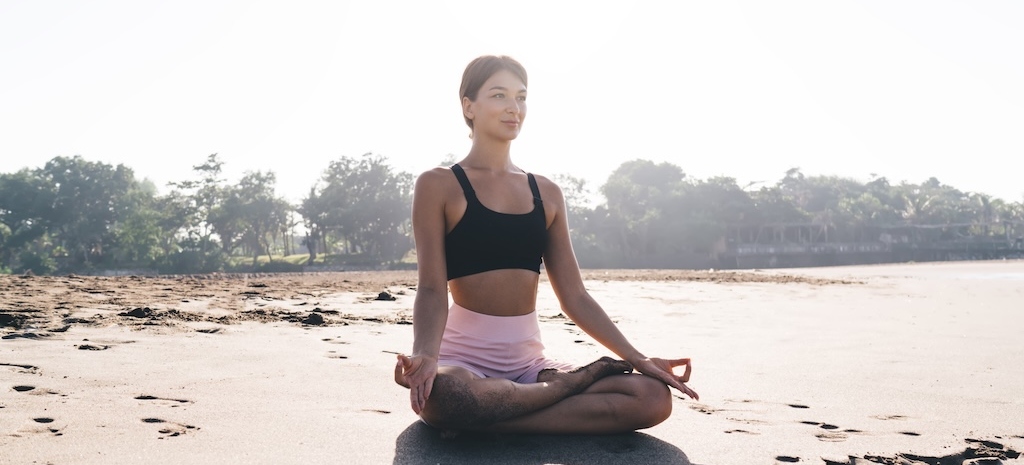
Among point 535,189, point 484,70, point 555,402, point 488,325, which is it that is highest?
point 484,70

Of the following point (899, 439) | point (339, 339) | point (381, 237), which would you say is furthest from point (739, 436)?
point (381, 237)

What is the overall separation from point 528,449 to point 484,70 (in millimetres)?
1331

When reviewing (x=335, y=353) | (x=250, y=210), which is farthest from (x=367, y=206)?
(x=335, y=353)

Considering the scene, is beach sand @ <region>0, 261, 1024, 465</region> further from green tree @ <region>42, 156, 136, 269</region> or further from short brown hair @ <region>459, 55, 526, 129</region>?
green tree @ <region>42, 156, 136, 269</region>

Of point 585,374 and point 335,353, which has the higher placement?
point 585,374

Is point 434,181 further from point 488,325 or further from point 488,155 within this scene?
point 488,325

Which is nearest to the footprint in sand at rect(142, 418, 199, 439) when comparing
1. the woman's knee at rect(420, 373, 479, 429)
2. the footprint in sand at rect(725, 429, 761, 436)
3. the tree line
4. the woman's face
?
the woman's knee at rect(420, 373, 479, 429)

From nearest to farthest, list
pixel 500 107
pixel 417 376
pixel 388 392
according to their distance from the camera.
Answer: pixel 417 376, pixel 500 107, pixel 388 392

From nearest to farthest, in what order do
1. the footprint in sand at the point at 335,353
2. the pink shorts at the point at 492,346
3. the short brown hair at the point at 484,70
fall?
the pink shorts at the point at 492,346 < the short brown hair at the point at 484,70 < the footprint in sand at the point at 335,353

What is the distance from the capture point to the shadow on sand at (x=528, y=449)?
2.05 meters

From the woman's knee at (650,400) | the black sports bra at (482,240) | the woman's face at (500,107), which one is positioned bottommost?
the woman's knee at (650,400)

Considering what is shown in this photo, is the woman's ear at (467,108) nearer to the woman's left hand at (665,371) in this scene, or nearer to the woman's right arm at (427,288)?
the woman's right arm at (427,288)

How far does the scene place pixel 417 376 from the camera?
2045 mm

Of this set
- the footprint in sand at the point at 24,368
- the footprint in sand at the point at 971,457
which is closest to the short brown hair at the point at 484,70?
the footprint in sand at the point at 971,457
